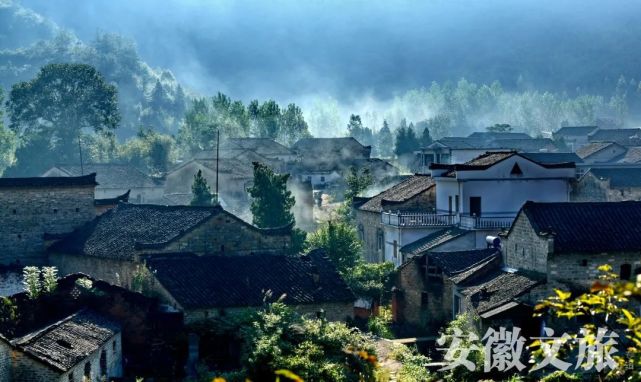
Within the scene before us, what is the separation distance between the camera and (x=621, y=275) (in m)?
32.9

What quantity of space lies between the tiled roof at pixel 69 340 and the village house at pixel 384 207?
18.5 m

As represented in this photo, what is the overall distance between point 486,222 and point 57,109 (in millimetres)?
71580

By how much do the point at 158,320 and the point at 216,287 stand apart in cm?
276

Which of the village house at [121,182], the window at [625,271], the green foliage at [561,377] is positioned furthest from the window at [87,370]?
the village house at [121,182]

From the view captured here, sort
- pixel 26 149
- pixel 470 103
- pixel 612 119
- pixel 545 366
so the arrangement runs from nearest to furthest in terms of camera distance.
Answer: pixel 545 366
pixel 26 149
pixel 612 119
pixel 470 103

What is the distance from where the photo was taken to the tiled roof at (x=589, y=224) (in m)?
32.6

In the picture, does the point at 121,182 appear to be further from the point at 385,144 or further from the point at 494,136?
the point at 385,144

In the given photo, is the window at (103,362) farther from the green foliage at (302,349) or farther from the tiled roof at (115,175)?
the tiled roof at (115,175)

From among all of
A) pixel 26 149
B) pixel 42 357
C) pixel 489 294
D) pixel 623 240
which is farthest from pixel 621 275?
pixel 26 149

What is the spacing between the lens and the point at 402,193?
165 ft

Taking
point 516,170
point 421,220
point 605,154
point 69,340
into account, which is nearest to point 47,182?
point 421,220

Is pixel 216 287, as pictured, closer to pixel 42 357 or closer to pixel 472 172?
pixel 42 357

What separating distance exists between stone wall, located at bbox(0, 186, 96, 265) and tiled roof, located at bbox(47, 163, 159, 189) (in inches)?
1132

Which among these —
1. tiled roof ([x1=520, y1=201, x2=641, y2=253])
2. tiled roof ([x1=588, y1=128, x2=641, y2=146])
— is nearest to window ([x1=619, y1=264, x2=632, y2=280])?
tiled roof ([x1=520, y1=201, x2=641, y2=253])
